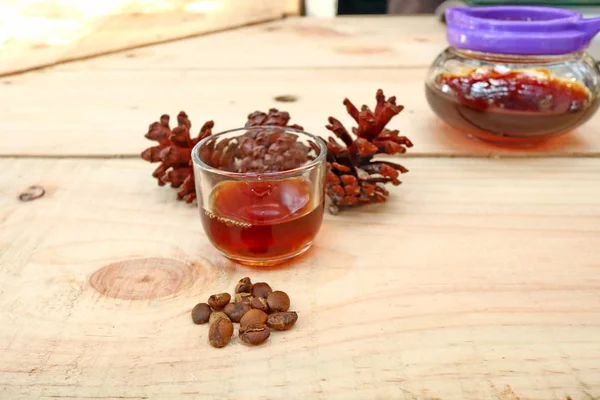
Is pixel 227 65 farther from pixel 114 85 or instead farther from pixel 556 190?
pixel 556 190

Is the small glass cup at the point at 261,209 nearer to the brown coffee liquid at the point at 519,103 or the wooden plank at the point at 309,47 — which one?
the brown coffee liquid at the point at 519,103

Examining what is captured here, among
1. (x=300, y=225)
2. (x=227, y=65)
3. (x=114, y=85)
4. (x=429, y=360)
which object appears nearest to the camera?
(x=429, y=360)

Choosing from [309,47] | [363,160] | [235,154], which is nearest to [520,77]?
[363,160]

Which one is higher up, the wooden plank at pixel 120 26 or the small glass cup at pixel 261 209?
the small glass cup at pixel 261 209

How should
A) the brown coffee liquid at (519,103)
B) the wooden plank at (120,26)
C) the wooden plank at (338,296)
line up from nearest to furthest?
the wooden plank at (338,296) < the brown coffee liquid at (519,103) < the wooden plank at (120,26)

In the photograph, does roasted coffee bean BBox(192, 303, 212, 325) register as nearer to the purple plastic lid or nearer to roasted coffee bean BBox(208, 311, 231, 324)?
roasted coffee bean BBox(208, 311, 231, 324)

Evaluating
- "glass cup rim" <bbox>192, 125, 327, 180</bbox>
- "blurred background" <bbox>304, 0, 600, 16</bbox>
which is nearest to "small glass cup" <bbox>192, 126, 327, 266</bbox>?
"glass cup rim" <bbox>192, 125, 327, 180</bbox>

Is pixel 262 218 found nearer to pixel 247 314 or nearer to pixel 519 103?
pixel 247 314

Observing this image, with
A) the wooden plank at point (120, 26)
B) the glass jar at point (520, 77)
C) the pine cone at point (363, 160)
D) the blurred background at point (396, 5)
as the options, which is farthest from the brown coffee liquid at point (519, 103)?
the wooden plank at point (120, 26)

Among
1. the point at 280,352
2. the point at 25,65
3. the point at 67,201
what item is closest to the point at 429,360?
the point at 280,352
